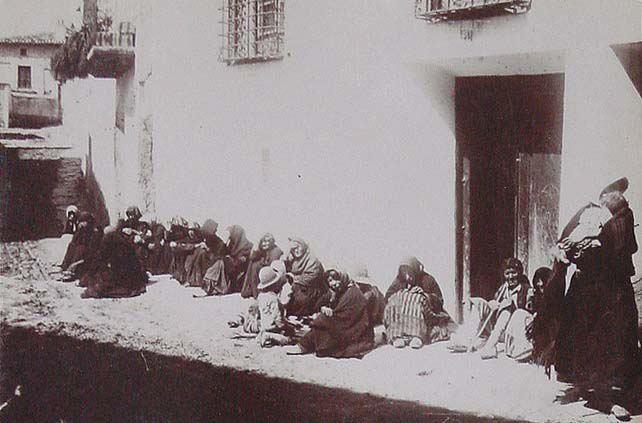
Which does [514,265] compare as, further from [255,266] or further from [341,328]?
[255,266]

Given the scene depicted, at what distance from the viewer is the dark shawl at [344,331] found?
478 cm

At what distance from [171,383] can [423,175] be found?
6.23ft

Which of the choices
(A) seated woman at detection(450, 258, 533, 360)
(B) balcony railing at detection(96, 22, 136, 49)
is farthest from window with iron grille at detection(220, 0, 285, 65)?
(A) seated woman at detection(450, 258, 533, 360)

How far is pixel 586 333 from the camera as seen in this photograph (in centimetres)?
438

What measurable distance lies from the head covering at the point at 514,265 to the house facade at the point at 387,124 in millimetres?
61

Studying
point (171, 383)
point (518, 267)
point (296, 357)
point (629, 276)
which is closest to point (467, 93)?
point (518, 267)

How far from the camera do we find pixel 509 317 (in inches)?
178

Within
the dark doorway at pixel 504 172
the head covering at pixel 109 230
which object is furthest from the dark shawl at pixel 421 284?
the head covering at pixel 109 230

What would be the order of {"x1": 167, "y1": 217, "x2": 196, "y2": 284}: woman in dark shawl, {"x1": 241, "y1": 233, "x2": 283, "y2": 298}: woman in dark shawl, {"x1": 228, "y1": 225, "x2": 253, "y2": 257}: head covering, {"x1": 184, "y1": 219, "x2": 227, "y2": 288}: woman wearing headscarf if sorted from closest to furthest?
{"x1": 241, "y1": 233, "x2": 283, "y2": 298}: woman in dark shawl → {"x1": 228, "y1": 225, "x2": 253, "y2": 257}: head covering → {"x1": 184, "y1": 219, "x2": 227, "y2": 288}: woman wearing headscarf → {"x1": 167, "y1": 217, "x2": 196, "y2": 284}: woman in dark shawl

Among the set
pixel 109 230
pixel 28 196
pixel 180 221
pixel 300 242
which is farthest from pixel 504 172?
pixel 28 196

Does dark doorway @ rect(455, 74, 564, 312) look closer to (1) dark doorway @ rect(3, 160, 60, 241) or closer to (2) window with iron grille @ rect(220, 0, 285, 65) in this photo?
(2) window with iron grille @ rect(220, 0, 285, 65)

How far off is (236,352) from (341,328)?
2.11ft

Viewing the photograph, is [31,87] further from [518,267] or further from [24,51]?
[518,267]

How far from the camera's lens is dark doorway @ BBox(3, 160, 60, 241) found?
17.4 ft
